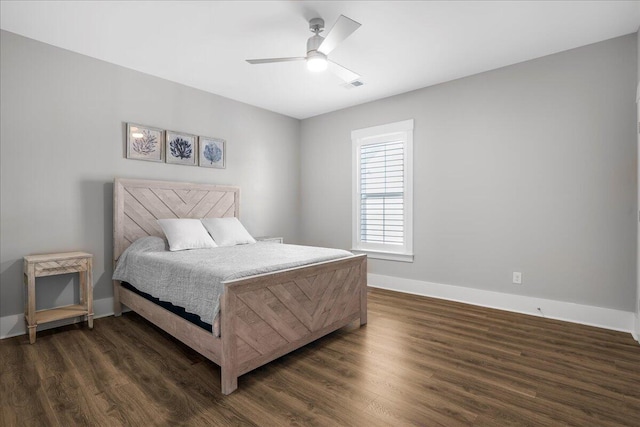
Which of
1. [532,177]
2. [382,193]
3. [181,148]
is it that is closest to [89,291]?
[181,148]

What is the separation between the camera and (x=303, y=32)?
2.81 m

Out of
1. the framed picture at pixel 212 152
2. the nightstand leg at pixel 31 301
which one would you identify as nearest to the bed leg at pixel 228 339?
the nightstand leg at pixel 31 301

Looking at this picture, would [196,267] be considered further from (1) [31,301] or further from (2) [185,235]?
(1) [31,301]

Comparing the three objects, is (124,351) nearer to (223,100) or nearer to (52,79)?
(52,79)

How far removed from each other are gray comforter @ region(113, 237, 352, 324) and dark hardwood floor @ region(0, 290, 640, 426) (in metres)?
0.46

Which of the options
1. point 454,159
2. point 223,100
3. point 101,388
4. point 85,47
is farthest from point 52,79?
point 454,159

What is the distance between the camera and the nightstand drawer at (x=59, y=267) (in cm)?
273

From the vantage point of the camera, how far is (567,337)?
9.12ft

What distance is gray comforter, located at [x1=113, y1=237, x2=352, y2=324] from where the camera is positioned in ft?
7.00

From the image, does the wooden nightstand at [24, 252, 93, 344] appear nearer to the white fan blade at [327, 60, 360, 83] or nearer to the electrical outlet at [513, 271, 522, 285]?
the white fan blade at [327, 60, 360, 83]

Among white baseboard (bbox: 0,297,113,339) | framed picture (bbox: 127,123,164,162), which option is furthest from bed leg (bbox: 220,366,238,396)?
framed picture (bbox: 127,123,164,162)

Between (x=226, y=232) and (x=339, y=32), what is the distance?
2401 mm

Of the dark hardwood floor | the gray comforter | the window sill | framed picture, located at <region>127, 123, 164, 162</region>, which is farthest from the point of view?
the window sill

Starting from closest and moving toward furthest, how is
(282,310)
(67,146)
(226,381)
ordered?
(226,381), (282,310), (67,146)
